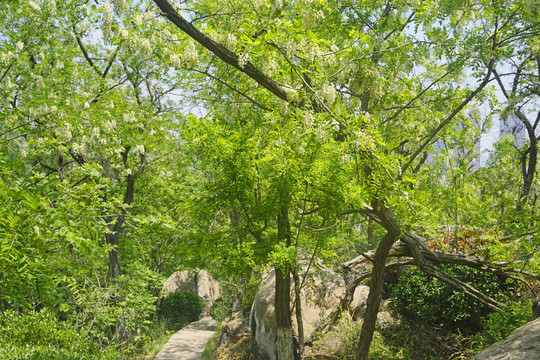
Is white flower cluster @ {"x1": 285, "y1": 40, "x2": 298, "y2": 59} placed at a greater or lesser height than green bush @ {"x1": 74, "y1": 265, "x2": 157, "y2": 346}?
greater

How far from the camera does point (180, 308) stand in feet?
64.8

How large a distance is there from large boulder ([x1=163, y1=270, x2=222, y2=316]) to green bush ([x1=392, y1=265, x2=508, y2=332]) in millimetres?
15511

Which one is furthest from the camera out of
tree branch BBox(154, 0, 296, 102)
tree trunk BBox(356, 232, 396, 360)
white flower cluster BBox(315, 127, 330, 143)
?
tree trunk BBox(356, 232, 396, 360)

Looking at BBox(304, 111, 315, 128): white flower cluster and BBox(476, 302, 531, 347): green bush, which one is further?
BBox(476, 302, 531, 347): green bush

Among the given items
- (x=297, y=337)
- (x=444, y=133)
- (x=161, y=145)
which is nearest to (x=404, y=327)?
(x=297, y=337)

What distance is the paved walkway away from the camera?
12.5 m

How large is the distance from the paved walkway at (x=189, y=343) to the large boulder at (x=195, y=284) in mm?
4065

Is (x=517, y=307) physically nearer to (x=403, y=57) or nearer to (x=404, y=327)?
(x=404, y=327)

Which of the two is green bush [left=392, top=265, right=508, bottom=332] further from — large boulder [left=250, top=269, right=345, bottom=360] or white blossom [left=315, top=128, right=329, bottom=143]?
white blossom [left=315, top=128, right=329, bottom=143]

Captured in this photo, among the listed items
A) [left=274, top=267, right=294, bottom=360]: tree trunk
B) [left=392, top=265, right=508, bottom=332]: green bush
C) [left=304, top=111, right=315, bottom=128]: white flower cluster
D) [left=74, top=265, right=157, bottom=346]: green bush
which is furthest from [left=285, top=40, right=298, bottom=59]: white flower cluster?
[left=392, top=265, right=508, bottom=332]: green bush

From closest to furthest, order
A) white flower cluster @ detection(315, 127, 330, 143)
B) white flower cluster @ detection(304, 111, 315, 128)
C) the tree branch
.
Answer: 1. the tree branch
2. white flower cluster @ detection(315, 127, 330, 143)
3. white flower cluster @ detection(304, 111, 315, 128)

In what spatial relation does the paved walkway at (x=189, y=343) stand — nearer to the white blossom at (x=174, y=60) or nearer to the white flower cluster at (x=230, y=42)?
the white blossom at (x=174, y=60)

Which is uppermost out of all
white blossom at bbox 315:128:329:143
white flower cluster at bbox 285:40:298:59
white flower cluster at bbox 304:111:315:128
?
white flower cluster at bbox 285:40:298:59

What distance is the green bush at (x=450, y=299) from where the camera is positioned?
24.4 ft
